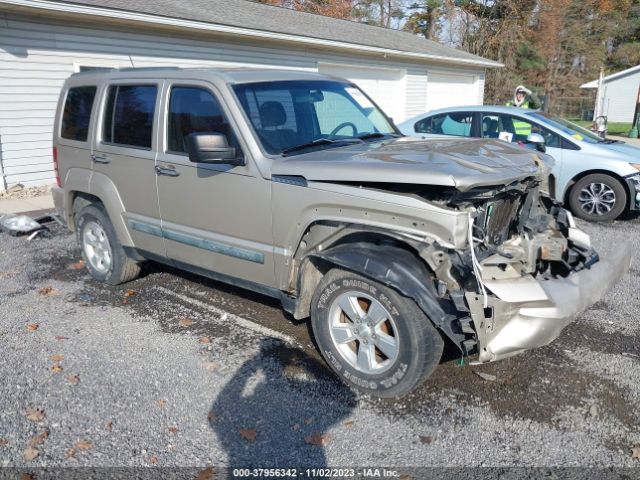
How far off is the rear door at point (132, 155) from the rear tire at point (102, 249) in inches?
14.5

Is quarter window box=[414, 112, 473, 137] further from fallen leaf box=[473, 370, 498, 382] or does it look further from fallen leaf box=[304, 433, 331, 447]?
fallen leaf box=[304, 433, 331, 447]

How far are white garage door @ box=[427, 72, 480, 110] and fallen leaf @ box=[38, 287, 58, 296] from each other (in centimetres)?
1720

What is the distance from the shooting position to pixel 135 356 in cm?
423

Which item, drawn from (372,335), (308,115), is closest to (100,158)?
(308,115)

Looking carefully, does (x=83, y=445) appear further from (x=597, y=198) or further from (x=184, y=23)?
(x=184, y=23)

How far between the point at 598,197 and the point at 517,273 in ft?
16.8

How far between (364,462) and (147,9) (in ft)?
35.1

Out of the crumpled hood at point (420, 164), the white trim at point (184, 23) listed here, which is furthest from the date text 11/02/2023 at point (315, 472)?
the white trim at point (184, 23)

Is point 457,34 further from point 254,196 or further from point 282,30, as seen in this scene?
point 254,196

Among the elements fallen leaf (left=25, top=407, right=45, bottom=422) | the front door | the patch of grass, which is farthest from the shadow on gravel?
the patch of grass

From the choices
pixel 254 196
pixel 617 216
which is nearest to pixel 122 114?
pixel 254 196

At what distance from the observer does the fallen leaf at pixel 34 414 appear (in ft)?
11.3

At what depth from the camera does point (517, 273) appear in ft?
12.2

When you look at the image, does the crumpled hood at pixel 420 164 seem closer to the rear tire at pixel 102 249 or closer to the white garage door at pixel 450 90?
the rear tire at pixel 102 249
